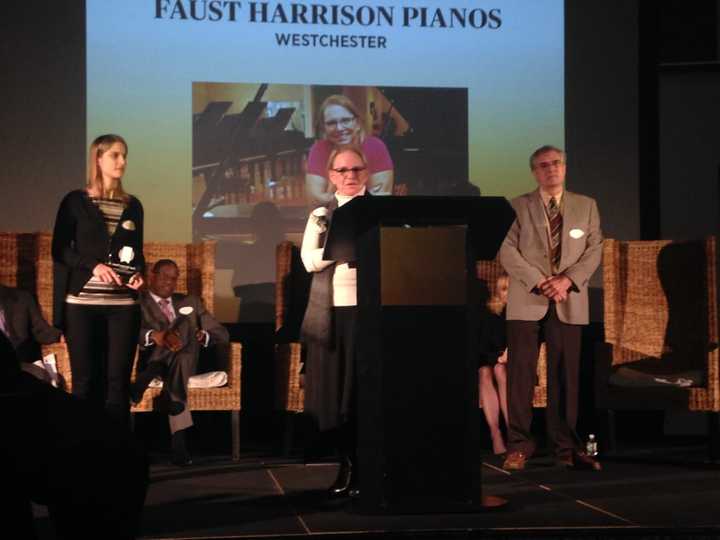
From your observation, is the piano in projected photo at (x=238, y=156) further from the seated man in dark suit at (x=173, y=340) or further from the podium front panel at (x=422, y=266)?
the podium front panel at (x=422, y=266)

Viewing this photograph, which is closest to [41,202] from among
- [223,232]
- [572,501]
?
[223,232]

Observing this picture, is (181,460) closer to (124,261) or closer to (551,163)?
(124,261)

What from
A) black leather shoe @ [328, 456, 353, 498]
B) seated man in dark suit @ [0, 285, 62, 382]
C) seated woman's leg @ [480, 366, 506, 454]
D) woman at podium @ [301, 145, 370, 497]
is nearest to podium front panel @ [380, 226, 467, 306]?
woman at podium @ [301, 145, 370, 497]

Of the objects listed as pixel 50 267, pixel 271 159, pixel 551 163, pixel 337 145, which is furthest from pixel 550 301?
pixel 50 267

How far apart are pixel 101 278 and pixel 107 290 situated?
0.22 feet

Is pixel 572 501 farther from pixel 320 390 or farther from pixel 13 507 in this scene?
pixel 13 507

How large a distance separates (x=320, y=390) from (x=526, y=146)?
3025mm

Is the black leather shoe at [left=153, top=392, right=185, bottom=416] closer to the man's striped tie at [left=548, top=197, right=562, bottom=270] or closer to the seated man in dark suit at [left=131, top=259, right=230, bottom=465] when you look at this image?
the seated man in dark suit at [left=131, top=259, right=230, bottom=465]

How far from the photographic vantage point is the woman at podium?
14.1 ft

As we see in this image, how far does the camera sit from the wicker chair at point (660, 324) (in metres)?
5.79

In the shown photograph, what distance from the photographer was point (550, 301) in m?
5.48

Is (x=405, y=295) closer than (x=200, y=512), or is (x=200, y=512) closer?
(x=405, y=295)

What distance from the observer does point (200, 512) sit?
4.24 meters

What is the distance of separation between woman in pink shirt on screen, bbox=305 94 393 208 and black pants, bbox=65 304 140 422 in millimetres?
2273
